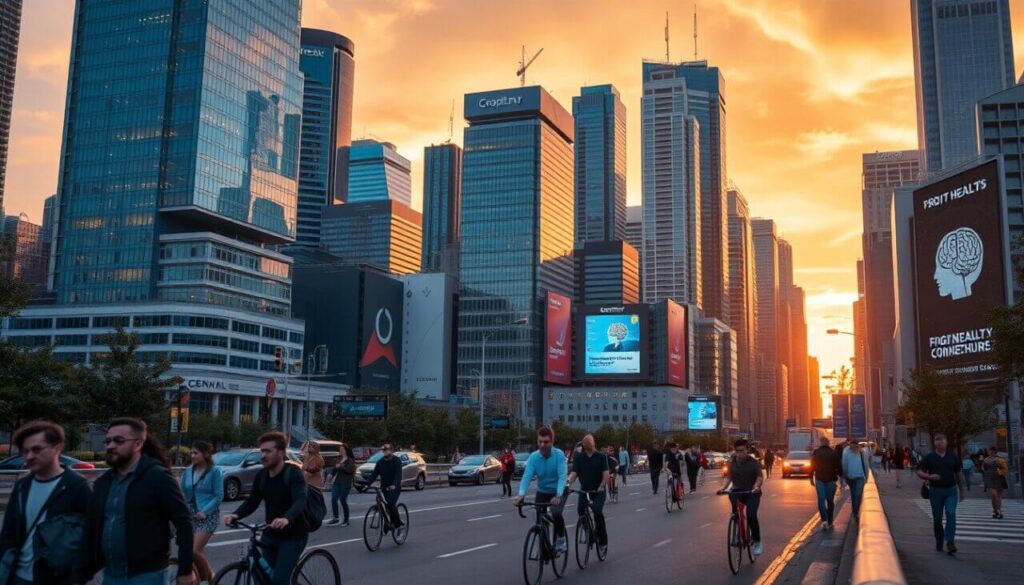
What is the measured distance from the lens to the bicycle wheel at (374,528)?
1584cm

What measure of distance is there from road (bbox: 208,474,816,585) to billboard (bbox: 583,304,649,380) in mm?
156153

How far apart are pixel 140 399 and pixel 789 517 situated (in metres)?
29.0

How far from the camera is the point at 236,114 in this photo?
126312 mm

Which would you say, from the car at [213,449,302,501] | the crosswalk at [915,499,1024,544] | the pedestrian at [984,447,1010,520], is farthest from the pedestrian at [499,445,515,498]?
the pedestrian at [984,447,1010,520]

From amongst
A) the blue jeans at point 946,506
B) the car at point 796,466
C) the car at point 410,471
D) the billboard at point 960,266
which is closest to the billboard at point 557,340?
the billboard at point 960,266

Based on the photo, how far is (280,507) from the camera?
817 cm

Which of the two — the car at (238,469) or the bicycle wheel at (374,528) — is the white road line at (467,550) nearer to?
the bicycle wheel at (374,528)

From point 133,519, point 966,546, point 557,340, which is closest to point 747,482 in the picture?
point 966,546

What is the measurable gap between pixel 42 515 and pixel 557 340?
593 feet

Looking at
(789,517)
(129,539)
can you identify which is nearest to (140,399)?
(789,517)

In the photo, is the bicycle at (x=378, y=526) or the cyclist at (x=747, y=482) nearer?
the cyclist at (x=747, y=482)

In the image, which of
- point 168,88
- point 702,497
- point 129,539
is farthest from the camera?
point 168,88

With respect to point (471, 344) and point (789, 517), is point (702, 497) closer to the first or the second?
point (789, 517)

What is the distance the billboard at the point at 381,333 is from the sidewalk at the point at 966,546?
139m
